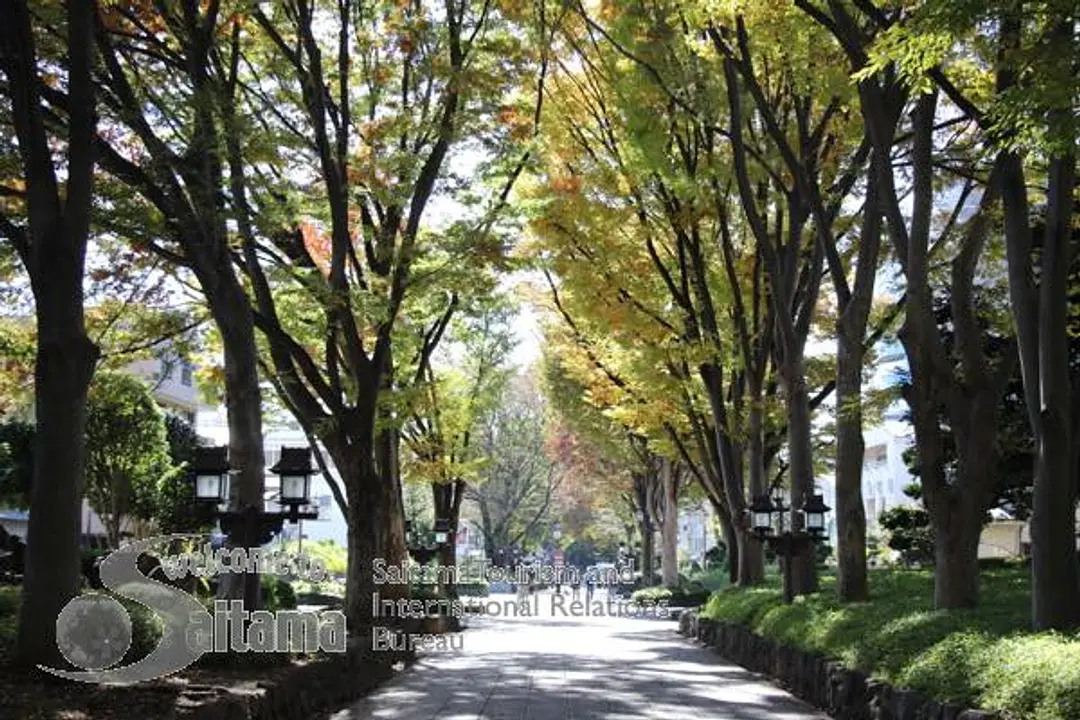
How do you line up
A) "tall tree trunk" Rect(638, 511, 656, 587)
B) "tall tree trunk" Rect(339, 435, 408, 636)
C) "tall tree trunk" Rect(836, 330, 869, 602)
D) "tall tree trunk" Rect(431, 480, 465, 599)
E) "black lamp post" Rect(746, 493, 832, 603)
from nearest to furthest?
"tall tree trunk" Rect(836, 330, 869, 602) → "tall tree trunk" Rect(339, 435, 408, 636) → "black lamp post" Rect(746, 493, 832, 603) → "tall tree trunk" Rect(431, 480, 465, 599) → "tall tree trunk" Rect(638, 511, 656, 587)

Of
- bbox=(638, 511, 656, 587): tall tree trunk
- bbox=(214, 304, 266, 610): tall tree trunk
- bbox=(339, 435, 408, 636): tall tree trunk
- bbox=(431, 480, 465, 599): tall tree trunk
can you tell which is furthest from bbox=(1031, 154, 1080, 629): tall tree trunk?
bbox=(638, 511, 656, 587): tall tree trunk

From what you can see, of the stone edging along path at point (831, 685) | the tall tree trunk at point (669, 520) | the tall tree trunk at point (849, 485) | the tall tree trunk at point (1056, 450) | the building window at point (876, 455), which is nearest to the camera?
the stone edging along path at point (831, 685)

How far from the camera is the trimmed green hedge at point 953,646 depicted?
644 centimetres

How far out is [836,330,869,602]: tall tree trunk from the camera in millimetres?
12984

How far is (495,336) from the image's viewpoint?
99.4ft

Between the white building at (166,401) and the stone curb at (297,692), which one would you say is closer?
the stone curb at (297,692)

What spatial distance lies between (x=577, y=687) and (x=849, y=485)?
12.7 ft

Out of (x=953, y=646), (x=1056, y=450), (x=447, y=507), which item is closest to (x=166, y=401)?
(x=447, y=507)

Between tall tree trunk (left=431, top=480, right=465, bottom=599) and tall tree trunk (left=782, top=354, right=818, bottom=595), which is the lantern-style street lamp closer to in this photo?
tall tree trunk (left=782, top=354, right=818, bottom=595)

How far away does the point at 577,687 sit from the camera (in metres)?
13.0

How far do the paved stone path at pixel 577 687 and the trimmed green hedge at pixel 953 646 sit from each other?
2.70ft

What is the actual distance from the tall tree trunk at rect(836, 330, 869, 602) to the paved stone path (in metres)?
1.52

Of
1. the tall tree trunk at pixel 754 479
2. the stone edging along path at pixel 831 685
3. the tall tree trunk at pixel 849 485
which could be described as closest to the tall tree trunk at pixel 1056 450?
Answer: the stone edging along path at pixel 831 685

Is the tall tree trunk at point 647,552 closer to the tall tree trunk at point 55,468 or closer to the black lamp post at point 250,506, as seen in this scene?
the black lamp post at point 250,506
